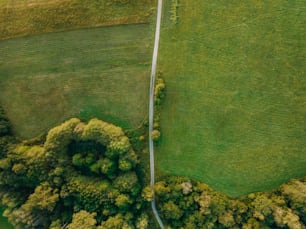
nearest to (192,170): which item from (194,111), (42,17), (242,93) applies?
(194,111)

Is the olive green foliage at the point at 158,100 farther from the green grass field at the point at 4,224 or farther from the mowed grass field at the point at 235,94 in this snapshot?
the green grass field at the point at 4,224

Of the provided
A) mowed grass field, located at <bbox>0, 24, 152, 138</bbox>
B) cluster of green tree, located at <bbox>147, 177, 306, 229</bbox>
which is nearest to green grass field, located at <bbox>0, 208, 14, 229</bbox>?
mowed grass field, located at <bbox>0, 24, 152, 138</bbox>

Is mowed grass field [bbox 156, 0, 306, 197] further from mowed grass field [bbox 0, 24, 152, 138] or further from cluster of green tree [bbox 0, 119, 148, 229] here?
cluster of green tree [bbox 0, 119, 148, 229]

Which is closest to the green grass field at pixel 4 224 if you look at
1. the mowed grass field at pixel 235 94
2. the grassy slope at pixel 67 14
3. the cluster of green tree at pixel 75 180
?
the cluster of green tree at pixel 75 180

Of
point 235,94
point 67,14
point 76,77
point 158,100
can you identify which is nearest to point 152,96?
point 158,100

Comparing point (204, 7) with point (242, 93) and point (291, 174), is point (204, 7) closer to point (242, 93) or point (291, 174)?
point (242, 93)

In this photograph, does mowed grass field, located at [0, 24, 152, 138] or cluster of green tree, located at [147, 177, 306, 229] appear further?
mowed grass field, located at [0, 24, 152, 138]
